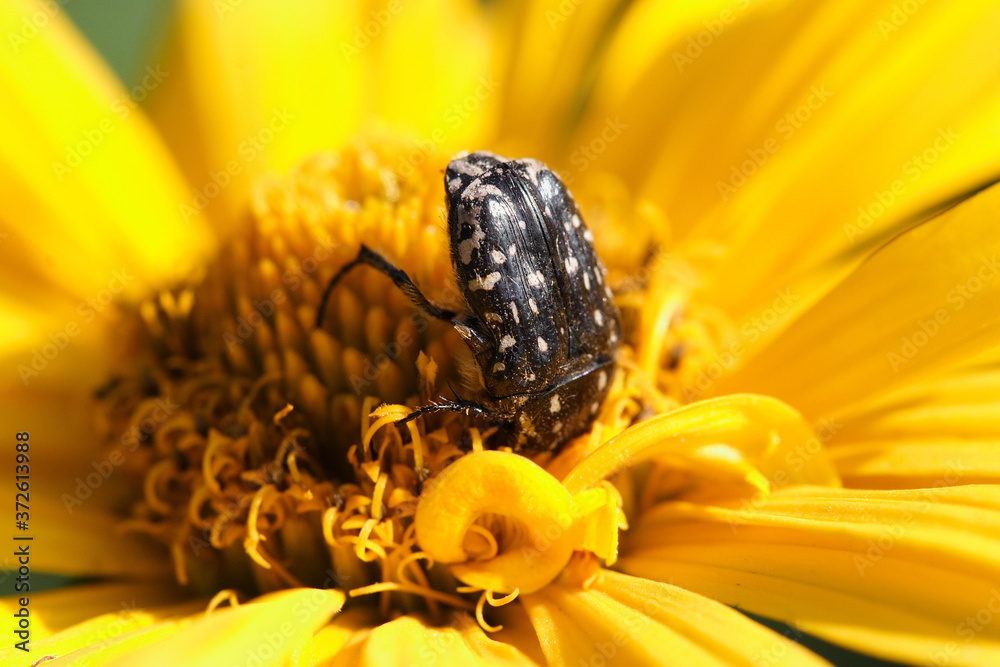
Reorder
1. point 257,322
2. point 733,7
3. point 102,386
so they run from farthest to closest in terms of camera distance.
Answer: point 733,7 < point 102,386 < point 257,322

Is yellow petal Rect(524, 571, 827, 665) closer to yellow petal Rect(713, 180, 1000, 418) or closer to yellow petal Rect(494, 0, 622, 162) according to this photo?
yellow petal Rect(713, 180, 1000, 418)

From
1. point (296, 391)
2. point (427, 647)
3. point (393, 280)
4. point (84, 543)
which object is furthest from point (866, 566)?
point (84, 543)

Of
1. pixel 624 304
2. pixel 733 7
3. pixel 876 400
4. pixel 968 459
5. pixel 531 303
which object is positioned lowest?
pixel 968 459

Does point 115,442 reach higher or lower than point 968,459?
higher

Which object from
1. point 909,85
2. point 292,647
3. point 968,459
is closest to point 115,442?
point 292,647

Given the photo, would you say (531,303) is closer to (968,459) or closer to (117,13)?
(968,459)

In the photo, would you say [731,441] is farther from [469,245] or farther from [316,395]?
[316,395]
